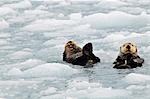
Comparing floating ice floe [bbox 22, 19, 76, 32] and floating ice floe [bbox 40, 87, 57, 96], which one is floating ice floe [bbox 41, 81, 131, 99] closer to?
floating ice floe [bbox 40, 87, 57, 96]

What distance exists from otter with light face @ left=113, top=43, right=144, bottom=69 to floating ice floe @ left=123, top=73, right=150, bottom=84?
819 millimetres

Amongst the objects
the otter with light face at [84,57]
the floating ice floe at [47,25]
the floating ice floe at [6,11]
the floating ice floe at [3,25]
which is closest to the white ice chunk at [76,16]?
the floating ice floe at [47,25]

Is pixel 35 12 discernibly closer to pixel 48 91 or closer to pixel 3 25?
pixel 3 25

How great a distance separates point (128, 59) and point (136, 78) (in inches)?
45.5

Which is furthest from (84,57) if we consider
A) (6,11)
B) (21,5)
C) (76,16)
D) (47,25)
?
(21,5)

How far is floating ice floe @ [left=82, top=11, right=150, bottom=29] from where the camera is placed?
605 inches

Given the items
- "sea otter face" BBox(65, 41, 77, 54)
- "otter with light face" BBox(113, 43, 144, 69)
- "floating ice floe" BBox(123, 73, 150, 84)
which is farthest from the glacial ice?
"sea otter face" BBox(65, 41, 77, 54)

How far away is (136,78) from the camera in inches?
381

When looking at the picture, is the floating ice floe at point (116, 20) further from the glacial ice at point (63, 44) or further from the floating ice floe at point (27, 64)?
the floating ice floe at point (27, 64)

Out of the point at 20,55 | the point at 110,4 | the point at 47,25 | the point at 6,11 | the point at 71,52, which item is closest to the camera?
the point at 71,52

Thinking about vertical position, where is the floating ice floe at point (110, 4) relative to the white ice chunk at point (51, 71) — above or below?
above

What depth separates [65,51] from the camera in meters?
11.8

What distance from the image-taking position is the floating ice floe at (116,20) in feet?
50.4

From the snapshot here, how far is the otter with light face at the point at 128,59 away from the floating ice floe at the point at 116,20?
4174 mm
